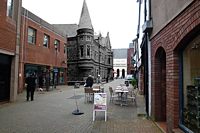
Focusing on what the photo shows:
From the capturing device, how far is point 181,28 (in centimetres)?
575

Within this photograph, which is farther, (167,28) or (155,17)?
(155,17)

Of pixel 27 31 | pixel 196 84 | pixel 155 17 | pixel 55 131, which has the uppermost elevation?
pixel 27 31

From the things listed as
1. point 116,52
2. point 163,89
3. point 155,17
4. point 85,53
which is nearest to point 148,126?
point 163,89

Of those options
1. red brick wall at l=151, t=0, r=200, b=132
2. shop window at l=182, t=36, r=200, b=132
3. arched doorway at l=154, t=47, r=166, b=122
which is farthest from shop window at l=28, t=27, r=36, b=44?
shop window at l=182, t=36, r=200, b=132

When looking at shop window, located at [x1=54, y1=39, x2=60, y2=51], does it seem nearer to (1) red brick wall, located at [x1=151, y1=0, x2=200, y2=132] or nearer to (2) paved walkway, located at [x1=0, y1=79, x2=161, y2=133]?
(2) paved walkway, located at [x1=0, y1=79, x2=161, y2=133]

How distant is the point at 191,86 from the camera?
229 inches

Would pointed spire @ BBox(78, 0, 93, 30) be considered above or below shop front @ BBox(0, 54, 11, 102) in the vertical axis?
above

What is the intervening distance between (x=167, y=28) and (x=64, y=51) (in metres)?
31.5

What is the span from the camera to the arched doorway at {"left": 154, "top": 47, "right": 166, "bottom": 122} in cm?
910

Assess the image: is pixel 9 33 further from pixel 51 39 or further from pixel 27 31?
pixel 51 39

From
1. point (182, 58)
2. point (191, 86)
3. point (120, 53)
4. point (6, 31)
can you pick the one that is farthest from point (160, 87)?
point (120, 53)

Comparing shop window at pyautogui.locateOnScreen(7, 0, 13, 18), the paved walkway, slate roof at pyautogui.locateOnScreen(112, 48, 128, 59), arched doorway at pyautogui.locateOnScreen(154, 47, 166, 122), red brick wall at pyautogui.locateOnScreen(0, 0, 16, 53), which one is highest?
slate roof at pyautogui.locateOnScreen(112, 48, 128, 59)

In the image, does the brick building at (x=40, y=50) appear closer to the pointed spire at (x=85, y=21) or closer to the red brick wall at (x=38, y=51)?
the red brick wall at (x=38, y=51)

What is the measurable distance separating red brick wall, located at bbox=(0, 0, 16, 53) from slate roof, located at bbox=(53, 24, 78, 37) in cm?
3280
